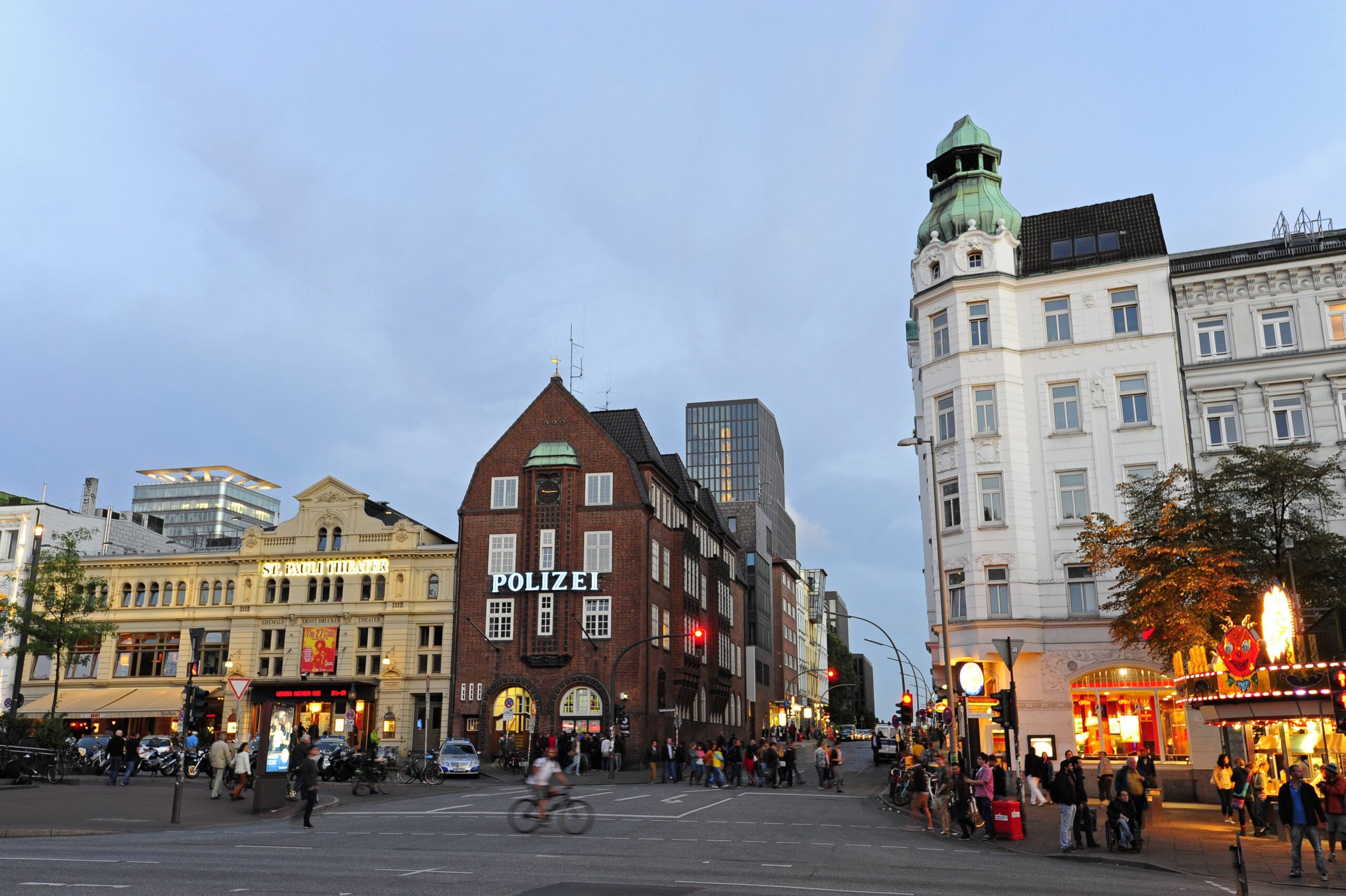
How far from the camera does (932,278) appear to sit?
42875 millimetres

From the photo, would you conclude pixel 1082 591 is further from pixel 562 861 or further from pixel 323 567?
pixel 323 567

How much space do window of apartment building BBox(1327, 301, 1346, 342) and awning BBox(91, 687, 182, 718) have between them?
192ft

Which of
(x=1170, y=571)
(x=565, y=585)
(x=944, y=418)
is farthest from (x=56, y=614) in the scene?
(x=1170, y=571)

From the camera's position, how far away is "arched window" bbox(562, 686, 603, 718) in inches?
2133

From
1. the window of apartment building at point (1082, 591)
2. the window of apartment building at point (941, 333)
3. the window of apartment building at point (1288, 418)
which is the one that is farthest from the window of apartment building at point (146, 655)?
the window of apartment building at point (1288, 418)

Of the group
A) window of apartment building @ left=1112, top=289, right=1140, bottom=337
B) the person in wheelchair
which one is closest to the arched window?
window of apartment building @ left=1112, top=289, right=1140, bottom=337

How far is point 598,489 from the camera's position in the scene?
5791 centimetres

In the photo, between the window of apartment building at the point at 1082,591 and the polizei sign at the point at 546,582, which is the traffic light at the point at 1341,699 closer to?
the window of apartment building at the point at 1082,591

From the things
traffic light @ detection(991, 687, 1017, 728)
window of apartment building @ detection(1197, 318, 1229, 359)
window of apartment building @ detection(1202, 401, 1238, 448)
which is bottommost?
traffic light @ detection(991, 687, 1017, 728)

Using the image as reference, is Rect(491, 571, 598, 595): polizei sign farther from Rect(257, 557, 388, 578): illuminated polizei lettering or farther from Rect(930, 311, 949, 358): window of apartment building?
Rect(930, 311, 949, 358): window of apartment building

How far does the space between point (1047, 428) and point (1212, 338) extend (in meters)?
6.69

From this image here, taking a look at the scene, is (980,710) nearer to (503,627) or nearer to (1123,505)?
(1123,505)

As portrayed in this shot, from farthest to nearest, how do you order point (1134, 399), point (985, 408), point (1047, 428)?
point (985, 408) → point (1047, 428) → point (1134, 399)

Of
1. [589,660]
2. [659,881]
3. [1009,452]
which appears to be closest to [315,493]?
[589,660]
